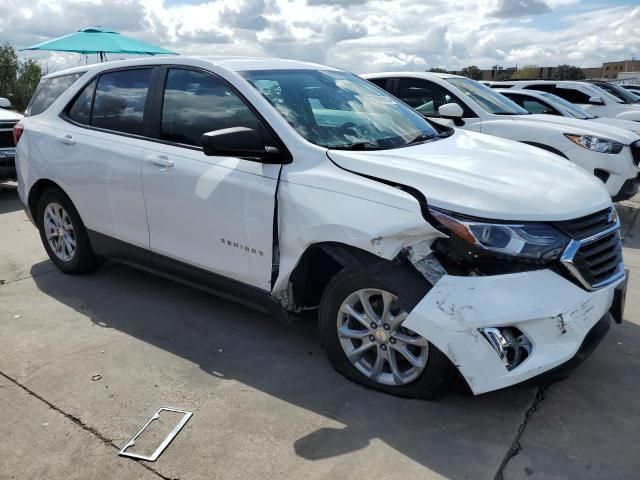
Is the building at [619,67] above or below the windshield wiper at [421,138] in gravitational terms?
below

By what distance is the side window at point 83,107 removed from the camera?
181 inches

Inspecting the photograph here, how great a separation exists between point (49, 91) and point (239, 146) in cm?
270

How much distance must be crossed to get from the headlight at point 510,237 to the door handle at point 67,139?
3171mm

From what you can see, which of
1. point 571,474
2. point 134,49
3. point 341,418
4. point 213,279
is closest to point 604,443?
point 571,474

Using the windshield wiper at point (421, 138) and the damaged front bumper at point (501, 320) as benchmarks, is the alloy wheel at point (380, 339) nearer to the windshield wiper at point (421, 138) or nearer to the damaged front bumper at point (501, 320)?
the damaged front bumper at point (501, 320)

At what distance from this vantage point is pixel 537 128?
7062mm

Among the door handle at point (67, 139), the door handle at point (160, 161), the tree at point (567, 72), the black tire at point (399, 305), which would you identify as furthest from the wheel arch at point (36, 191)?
the tree at point (567, 72)

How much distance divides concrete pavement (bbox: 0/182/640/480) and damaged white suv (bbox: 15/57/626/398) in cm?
28

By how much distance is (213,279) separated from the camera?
377 cm

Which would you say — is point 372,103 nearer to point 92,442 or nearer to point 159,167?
point 159,167

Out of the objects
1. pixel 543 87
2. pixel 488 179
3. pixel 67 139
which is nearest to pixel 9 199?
pixel 67 139

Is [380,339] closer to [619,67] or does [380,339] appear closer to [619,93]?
[619,93]

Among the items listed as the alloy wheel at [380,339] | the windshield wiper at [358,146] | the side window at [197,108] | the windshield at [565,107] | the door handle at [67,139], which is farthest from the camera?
the windshield at [565,107]

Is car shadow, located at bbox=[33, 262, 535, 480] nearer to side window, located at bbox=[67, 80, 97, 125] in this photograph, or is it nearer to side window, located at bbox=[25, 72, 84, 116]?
side window, located at bbox=[67, 80, 97, 125]
